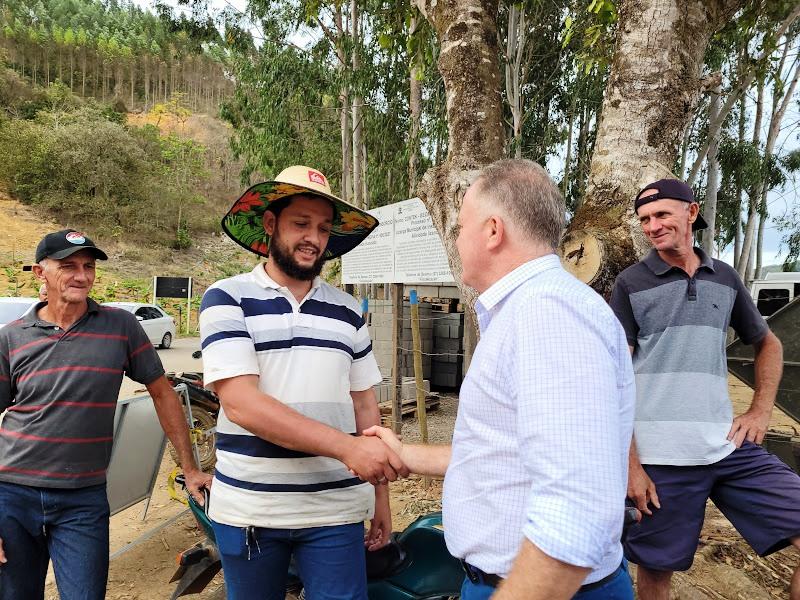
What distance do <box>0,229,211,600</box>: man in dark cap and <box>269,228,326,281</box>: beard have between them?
89 cm

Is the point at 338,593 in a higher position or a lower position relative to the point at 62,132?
lower

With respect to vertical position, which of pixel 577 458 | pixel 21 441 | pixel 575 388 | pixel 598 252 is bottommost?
pixel 21 441

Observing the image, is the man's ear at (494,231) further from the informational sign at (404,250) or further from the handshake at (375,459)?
the informational sign at (404,250)

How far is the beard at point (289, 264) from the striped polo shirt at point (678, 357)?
1.26 m

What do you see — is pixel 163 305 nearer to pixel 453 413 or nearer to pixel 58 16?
pixel 453 413

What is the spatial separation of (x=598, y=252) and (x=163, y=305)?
28.3m

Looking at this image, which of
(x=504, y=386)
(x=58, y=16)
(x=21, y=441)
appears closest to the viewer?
(x=504, y=386)

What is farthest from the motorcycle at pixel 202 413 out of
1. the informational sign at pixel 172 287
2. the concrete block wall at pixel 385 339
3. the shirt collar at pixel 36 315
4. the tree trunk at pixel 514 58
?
the informational sign at pixel 172 287

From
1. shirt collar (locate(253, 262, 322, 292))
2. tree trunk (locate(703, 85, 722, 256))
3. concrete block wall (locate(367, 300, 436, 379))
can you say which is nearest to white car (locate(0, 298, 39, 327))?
concrete block wall (locate(367, 300, 436, 379))

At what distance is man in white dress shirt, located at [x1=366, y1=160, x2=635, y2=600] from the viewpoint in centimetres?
96

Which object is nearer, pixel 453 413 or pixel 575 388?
pixel 575 388

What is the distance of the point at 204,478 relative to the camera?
2.52 m

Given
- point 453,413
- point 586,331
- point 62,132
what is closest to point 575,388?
point 586,331

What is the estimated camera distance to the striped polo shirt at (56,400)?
7.31 feet
